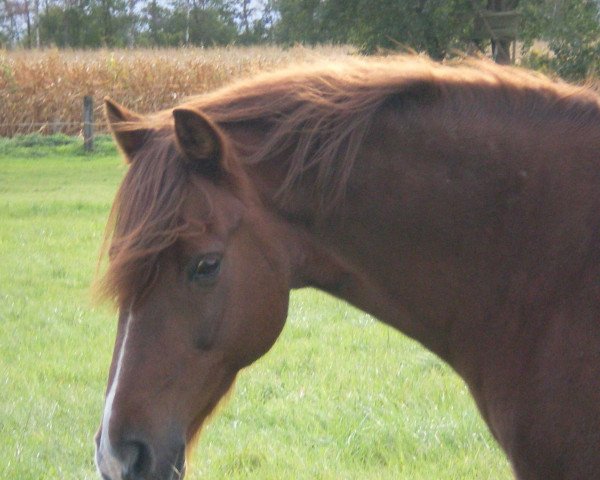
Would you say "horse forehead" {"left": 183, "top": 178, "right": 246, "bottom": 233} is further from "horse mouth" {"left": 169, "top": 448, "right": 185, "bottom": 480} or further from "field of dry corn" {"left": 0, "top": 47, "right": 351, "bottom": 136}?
"field of dry corn" {"left": 0, "top": 47, "right": 351, "bottom": 136}

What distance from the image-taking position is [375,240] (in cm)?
222

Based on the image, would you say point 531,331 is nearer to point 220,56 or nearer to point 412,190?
point 412,190

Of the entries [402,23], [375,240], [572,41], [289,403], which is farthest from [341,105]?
[402,23]

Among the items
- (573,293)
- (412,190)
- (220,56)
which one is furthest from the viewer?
(220,56)

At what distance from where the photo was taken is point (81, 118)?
22578 mm

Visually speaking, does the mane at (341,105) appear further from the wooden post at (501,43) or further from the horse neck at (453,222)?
the wooden post at (501,43)

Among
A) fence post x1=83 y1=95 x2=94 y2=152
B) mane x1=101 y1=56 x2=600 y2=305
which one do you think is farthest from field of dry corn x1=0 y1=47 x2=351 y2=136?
mane x1=101 y1=56 x2=600 y2=305

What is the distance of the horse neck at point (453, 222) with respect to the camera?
2.10 metres

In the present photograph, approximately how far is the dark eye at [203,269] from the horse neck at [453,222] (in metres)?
0.24

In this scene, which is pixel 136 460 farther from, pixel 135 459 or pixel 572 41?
pixel 572 41

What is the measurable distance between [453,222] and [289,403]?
267 cm

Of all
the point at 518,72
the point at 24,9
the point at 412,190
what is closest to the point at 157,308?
the point at 412,190

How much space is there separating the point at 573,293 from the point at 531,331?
14 cm

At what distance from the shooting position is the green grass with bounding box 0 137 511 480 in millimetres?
3912
